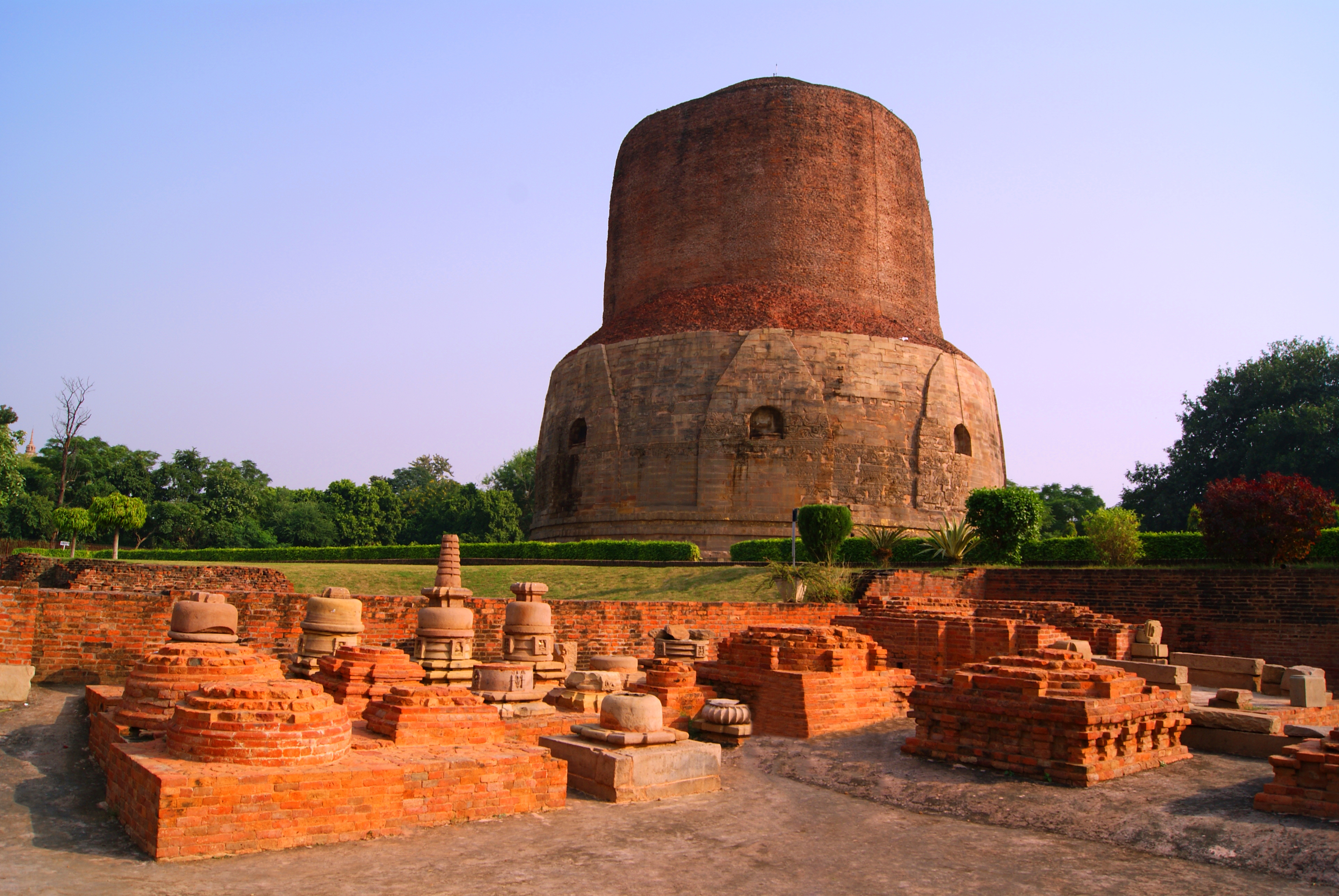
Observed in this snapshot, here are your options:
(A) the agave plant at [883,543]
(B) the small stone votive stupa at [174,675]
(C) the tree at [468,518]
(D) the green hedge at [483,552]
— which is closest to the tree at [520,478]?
(C) the tree at [468,518]

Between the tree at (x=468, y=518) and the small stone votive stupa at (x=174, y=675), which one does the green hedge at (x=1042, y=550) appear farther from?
the tree at (x=468, y=518)

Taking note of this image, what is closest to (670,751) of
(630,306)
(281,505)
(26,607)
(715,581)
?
(26,607)

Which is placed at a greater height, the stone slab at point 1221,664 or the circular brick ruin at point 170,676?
the circular brick ruin at point 170,676

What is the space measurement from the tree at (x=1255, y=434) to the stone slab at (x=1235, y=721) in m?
24.7

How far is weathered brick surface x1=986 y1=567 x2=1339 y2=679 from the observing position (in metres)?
10.9

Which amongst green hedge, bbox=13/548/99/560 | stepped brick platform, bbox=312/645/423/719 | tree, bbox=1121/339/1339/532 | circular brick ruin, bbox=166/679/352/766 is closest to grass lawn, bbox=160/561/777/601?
stepped brick platform, bbox=312/645/423/719

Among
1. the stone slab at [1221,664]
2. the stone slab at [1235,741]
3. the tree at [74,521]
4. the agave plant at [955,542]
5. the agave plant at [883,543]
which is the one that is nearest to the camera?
the stone slab at [1235,741]

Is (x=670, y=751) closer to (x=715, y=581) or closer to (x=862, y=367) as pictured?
(x=715, y=581)

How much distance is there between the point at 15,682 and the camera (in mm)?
6691

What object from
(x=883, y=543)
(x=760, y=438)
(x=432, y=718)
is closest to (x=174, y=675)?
(x=432, y=718)

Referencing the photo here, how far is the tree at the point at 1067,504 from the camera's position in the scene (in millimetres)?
39156

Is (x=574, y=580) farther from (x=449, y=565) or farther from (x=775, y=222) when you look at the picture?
(x=775, y=222)

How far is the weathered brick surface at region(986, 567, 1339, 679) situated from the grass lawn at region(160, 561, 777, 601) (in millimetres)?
4804

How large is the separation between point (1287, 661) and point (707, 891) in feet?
33.6
